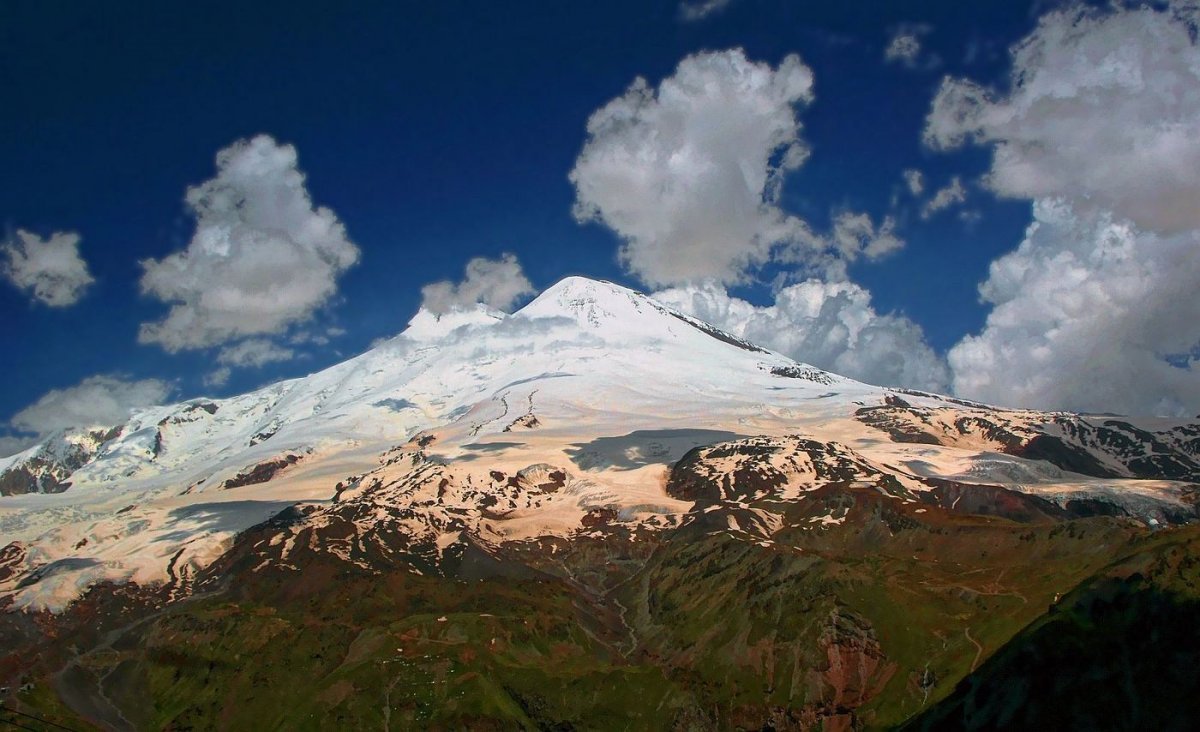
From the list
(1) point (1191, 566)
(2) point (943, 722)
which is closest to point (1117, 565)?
(1) point (1191, 566)

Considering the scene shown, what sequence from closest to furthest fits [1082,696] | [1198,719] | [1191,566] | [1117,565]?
[1198,719] < [1082,696] < [1191,566] < [1117,565]

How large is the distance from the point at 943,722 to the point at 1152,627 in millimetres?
41043

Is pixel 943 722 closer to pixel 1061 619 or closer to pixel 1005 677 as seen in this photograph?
pixel 1005 677

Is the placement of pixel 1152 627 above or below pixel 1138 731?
above

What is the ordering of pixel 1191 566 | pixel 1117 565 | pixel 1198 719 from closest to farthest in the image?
pixel 1198 719
pixel 1191 566
pixel 1117 565

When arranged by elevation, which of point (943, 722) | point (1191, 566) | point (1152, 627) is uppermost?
point (1191, 566)

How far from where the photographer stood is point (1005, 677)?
574 ft

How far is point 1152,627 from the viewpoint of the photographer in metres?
167

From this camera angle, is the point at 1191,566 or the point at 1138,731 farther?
the point at 1191,566

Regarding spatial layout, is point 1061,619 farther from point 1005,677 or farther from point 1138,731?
point 1138,731

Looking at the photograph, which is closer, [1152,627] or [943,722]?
[1152,627]

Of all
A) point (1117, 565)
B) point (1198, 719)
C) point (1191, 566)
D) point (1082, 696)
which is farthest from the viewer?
point (1117, 565)

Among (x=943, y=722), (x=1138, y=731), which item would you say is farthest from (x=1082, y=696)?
(x=943, y=722)

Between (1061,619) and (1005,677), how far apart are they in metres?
15.8
